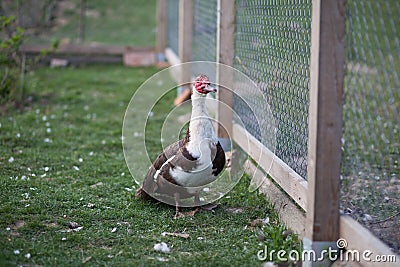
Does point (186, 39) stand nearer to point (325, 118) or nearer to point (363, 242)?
point (325, 118)

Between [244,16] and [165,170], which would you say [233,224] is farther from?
[244,16]

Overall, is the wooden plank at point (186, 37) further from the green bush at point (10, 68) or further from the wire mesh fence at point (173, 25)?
the green bush at point (10, 68)

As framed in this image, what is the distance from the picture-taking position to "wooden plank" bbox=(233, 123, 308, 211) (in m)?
3.71

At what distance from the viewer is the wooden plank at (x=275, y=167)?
3710 millimetres

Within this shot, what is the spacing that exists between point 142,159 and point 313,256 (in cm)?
294

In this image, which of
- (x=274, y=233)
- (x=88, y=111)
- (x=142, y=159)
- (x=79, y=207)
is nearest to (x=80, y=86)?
(x=88, y=111)

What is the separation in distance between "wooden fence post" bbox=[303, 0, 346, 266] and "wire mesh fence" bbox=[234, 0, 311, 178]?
2.19 feet

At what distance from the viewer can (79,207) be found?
4484 mm

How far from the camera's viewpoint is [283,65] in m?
4.29

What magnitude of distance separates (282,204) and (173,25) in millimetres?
7599

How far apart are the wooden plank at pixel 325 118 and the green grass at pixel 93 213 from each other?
18.6 inches

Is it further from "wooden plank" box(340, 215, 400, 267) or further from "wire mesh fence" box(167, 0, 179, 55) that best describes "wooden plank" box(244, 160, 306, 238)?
"wire mesh fence" box(167, 0, 179, 55)

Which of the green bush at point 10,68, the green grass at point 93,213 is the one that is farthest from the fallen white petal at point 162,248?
the green bush at point 10,68

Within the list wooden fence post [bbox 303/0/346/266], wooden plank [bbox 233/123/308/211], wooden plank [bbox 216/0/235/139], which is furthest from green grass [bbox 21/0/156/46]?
wooden fence post [bbox 303/0/346/266]
